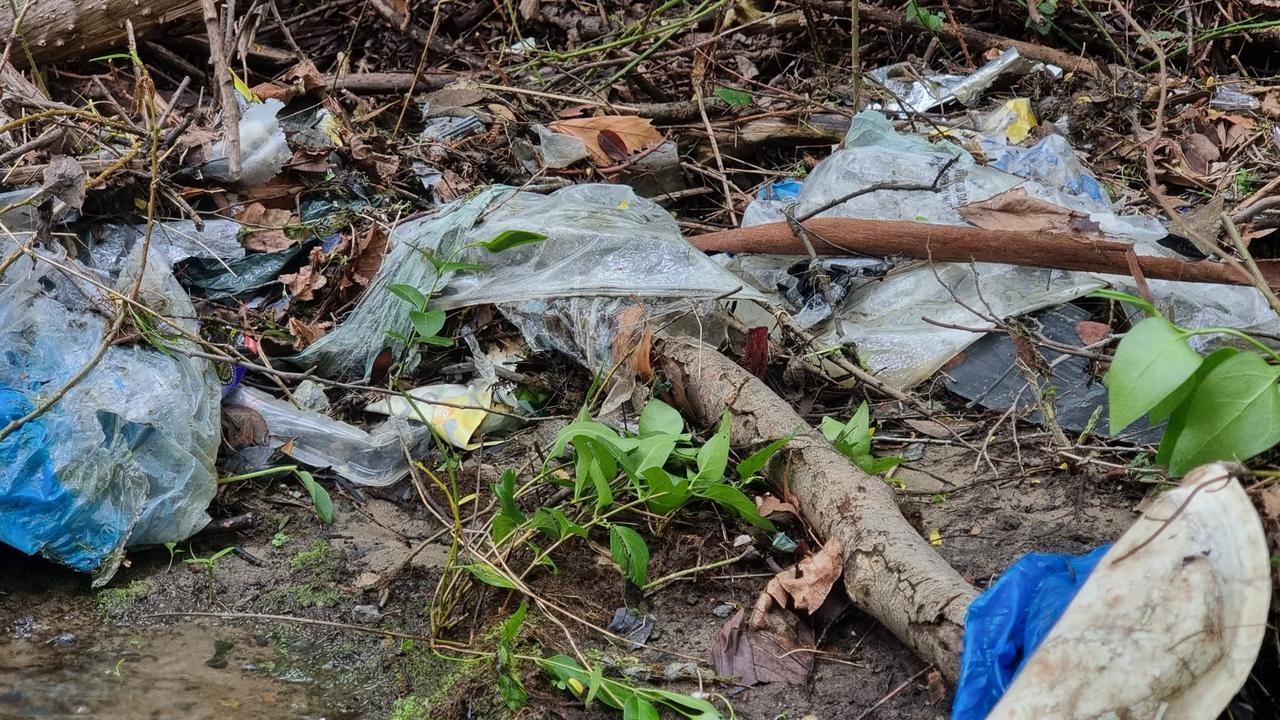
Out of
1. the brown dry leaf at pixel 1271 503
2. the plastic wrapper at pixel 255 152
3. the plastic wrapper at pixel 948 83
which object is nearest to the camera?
the brown dry leaf at pixel 1271 503

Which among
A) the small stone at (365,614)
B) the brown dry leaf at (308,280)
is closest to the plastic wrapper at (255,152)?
the brown dry leaf at (308,280)

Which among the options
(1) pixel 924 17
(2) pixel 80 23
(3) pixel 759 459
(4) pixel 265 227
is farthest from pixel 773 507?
(2) pixel 80 23

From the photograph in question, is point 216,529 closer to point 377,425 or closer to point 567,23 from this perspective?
point 377,425

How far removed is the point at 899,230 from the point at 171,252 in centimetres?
211

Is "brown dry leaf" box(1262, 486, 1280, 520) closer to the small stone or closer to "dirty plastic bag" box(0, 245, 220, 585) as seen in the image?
the small stone

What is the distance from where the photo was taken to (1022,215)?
2.92 meters

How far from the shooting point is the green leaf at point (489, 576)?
2.11 meters

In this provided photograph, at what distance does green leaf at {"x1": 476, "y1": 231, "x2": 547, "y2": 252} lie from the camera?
9.16 feet

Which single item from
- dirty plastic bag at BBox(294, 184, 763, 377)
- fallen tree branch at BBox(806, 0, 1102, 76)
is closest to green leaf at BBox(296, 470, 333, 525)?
dirty plastic bag at BBox(294, 184, 763, 377)

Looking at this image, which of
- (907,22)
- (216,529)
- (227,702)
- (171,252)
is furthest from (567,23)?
(227,702)

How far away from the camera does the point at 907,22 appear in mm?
4395

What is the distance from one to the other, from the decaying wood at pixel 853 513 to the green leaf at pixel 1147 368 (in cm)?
48

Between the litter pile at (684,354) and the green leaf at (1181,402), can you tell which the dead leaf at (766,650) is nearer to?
the litter pile at (684,354)

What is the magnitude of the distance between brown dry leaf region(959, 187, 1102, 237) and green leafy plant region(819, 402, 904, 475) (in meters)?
0.75
